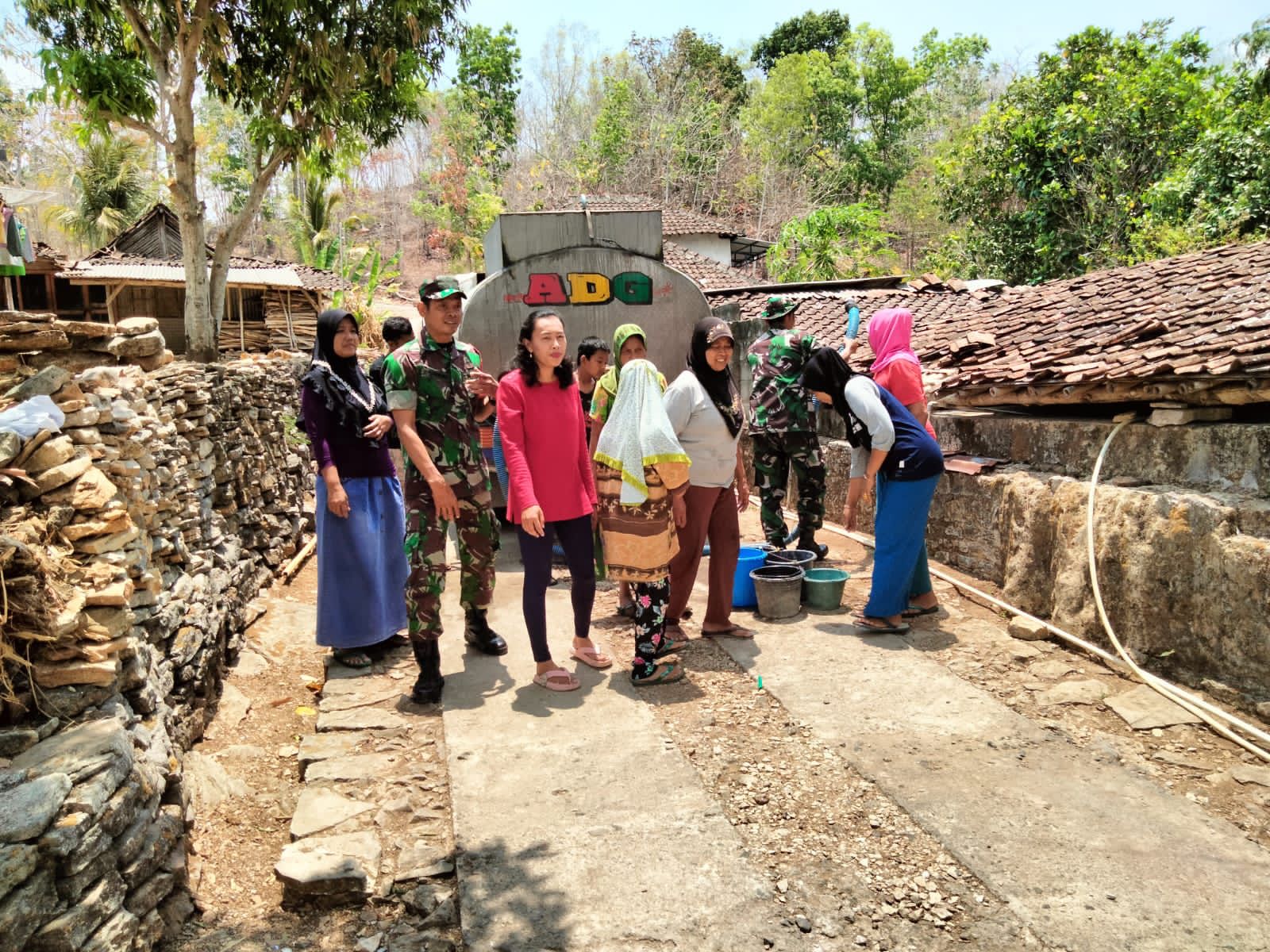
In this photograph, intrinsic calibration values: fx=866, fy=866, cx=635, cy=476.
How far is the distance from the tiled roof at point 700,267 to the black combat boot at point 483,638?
50.3ft

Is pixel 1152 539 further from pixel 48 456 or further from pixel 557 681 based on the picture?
pixel 48 456

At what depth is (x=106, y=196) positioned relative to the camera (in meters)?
25.6

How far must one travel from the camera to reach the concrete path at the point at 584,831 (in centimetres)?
251

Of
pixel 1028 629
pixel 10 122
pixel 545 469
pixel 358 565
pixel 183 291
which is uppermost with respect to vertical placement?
pixel 10 122

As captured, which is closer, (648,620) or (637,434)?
(637,434)

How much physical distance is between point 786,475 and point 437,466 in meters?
2.95

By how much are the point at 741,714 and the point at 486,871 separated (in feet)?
4.92

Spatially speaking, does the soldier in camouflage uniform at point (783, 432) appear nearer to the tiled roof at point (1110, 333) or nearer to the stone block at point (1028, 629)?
the tiled roof at point (1110, 333)

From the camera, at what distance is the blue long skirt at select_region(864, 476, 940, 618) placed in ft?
15.5

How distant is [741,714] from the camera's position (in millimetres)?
3908

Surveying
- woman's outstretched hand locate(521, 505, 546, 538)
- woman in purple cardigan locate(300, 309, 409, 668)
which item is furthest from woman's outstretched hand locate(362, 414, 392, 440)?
woman's outstretched hand locate(521, 505, 546, 538)

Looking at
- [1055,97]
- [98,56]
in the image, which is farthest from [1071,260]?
[98,56]

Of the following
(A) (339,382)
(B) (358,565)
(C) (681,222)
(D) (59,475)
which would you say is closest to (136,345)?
(A) (339,382)

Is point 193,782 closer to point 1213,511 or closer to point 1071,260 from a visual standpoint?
point 1213,511
